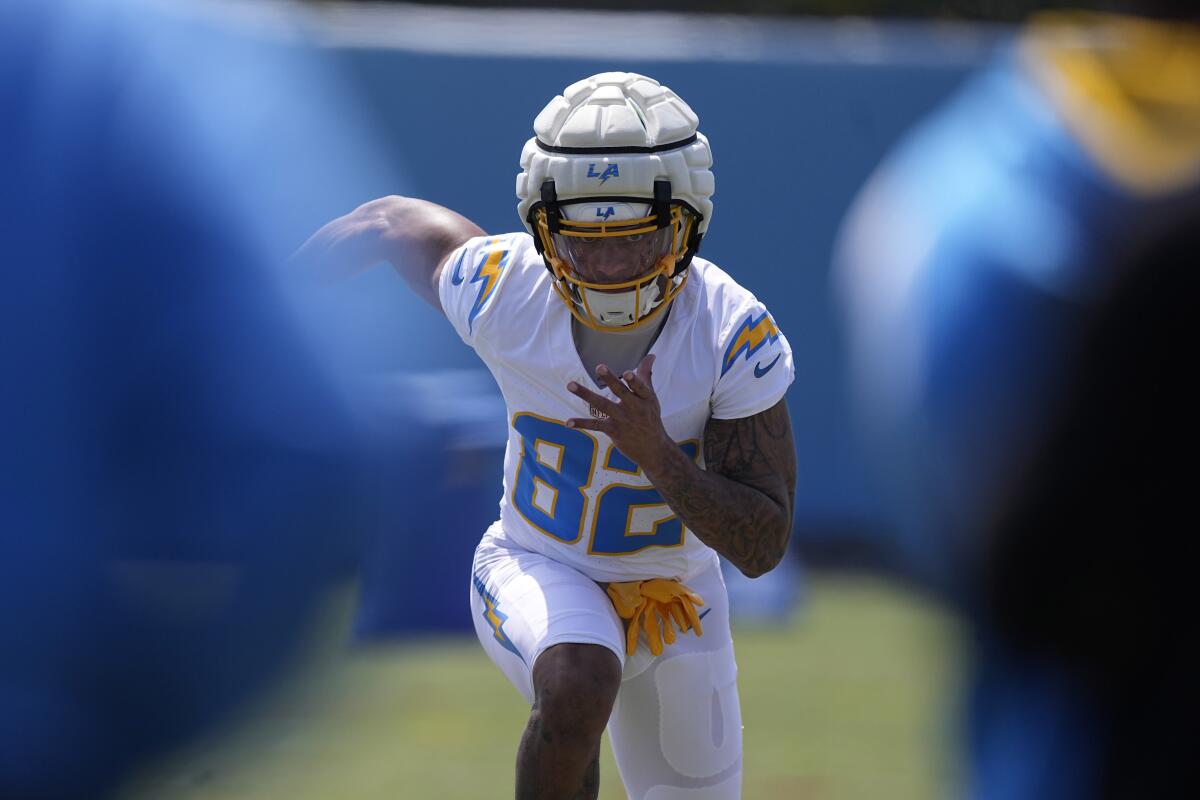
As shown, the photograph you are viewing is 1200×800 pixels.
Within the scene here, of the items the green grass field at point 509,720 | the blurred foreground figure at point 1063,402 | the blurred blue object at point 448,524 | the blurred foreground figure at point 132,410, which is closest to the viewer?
the blurred foreground figure at point 1063,402

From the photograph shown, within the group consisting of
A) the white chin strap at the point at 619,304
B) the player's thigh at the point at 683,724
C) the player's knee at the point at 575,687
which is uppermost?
the white chin strap at the point at 619,304

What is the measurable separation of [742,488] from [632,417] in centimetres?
33

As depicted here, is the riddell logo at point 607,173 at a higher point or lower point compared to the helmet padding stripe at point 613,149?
lower

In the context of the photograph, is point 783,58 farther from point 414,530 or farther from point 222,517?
point 222,517

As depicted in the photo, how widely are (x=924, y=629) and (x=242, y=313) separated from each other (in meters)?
1.40

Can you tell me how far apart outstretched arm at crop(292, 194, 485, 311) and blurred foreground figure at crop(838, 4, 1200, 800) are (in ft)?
6.69

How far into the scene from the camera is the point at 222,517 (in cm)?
272

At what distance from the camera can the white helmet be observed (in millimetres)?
3465

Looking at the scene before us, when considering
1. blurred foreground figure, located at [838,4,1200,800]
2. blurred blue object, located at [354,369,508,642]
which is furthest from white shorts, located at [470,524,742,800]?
blurred foreground figure, located at [838,4,1200,800]

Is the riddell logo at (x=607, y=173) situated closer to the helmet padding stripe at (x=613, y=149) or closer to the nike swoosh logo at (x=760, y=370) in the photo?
the helmet padding stripe at (x=613, y=149)

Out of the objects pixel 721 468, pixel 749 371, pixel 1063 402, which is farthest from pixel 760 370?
pixel 1063 402

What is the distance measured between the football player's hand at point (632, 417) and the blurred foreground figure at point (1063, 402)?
4.74 feet

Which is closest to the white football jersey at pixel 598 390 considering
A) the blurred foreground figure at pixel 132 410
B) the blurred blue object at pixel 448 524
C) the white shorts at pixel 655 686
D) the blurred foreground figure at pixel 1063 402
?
the white shorts at pixel 655 686

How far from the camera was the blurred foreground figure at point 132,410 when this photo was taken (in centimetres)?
254
